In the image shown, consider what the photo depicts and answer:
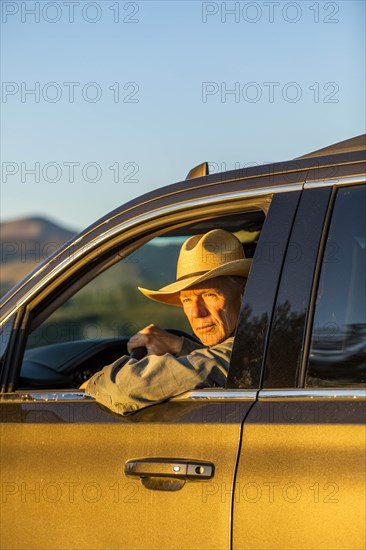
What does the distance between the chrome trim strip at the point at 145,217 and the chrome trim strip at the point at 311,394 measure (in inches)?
24.1

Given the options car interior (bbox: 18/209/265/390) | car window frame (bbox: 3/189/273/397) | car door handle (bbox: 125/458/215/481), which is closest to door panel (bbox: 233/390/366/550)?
car door handle (bbox: 125/458/215/481)

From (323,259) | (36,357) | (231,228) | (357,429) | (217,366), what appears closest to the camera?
(357,429)

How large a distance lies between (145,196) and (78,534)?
1.08m

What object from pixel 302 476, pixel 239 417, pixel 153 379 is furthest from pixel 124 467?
pixel 302 476

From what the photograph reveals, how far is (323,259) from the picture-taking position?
326 cm

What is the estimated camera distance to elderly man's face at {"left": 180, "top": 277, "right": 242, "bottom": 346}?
4.02 metres

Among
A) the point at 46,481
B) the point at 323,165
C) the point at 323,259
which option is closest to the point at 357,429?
the point at 323,259

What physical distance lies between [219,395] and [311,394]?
311 mm

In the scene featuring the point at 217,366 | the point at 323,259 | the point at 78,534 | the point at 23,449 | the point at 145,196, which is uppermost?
the point at 145,196

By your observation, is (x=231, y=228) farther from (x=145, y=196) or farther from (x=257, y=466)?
(x=257, y=466)

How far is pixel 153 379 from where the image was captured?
3494mm

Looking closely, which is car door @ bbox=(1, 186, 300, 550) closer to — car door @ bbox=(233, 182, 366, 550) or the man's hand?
car door @ bbox=(233, 182, 366, 550)

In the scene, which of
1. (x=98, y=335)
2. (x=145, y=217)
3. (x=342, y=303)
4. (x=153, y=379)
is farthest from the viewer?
(x=98, y=335)

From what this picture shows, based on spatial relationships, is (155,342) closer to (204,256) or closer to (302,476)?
(204,256)
